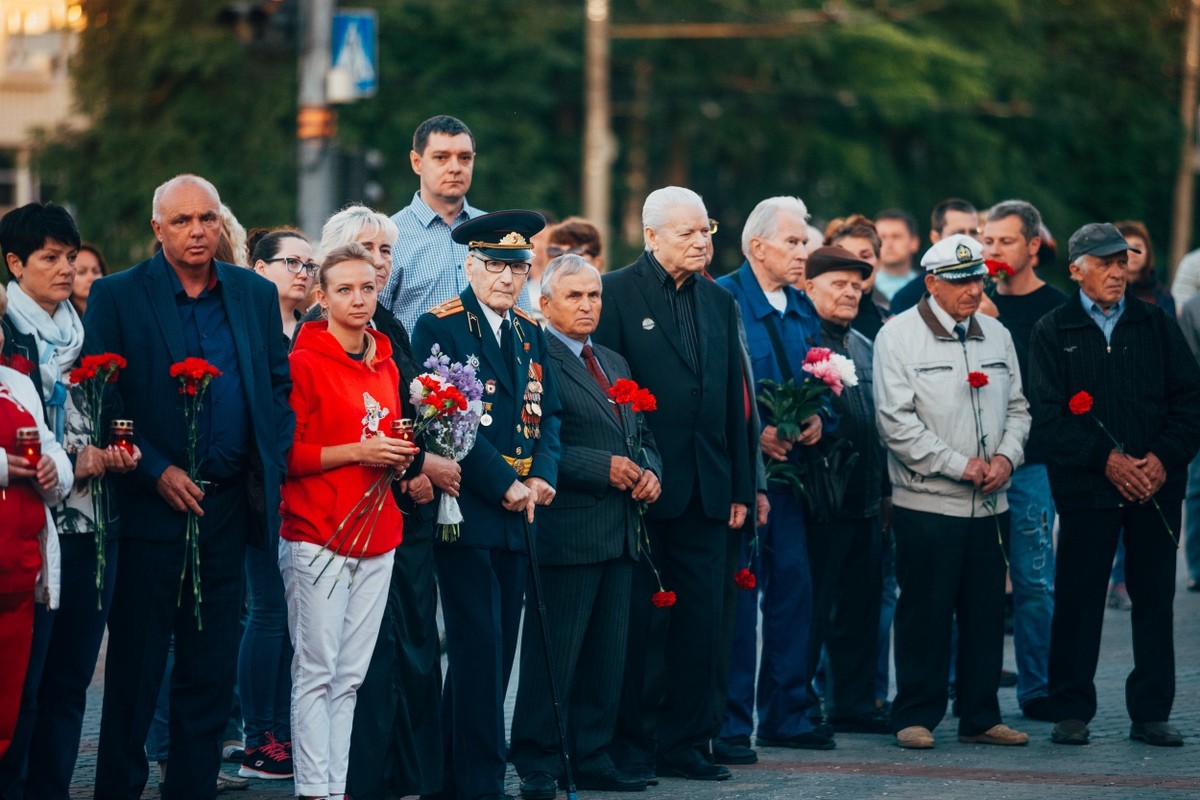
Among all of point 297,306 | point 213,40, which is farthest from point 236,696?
point 213,40

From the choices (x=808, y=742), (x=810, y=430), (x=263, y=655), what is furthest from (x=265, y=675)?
(x=810, y=430)

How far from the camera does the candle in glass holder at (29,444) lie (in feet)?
21.0

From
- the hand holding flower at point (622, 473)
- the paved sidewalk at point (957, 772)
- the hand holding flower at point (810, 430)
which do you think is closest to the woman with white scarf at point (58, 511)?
the paved sidewalk at point (957, 772)

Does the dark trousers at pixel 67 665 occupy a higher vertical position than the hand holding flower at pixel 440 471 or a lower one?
lower

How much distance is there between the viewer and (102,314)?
22.6 feet

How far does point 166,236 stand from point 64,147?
77.4 feet

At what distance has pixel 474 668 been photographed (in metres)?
7.22

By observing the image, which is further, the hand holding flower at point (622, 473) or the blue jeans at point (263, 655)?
the blue jeans at point (263, 655)

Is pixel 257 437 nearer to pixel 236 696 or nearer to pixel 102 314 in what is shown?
pixel 102 314

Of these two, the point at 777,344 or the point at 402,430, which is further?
Result: the point at 777,344

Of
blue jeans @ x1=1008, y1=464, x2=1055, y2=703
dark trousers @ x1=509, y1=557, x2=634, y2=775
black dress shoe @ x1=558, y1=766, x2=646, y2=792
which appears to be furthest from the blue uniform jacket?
blue jeans @ x1=1008, y1=464, x2=1055, y2=703

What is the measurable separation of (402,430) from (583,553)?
1.14 meters

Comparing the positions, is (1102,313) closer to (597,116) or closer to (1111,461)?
(1111,461)

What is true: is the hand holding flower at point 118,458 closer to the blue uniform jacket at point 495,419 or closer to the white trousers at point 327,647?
the white trousers at point 327,647
